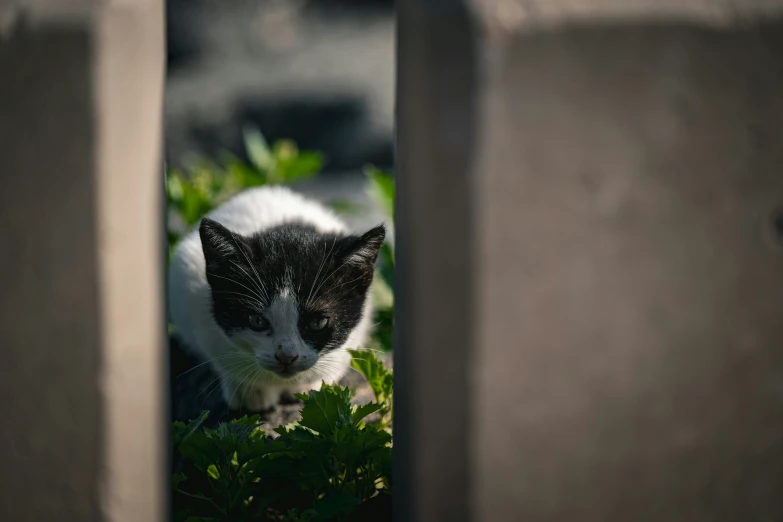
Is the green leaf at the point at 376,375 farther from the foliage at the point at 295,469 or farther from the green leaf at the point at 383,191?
the green leaf at the point at 383,191

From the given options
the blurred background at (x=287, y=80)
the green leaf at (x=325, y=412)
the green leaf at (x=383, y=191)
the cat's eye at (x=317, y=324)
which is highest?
the blurred background at (x=287, y=80)

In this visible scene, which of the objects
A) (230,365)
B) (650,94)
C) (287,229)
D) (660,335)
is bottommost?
(230,365)

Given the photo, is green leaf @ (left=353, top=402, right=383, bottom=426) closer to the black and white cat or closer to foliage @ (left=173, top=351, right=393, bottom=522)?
foliage @ (left=173, top=351, right=393, bottom=522)

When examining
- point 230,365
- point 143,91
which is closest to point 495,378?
point 143,91

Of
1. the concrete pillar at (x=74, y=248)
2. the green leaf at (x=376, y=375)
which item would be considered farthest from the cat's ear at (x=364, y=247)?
the concrete pillar at (x=74, y=248)

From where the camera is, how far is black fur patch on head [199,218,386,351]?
2.06 meters

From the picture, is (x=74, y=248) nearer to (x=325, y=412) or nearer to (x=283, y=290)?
(x=325, y=412)

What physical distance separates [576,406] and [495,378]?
145 mm

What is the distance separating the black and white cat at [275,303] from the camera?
2.04 metres

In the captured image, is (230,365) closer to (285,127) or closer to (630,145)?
(630,145)

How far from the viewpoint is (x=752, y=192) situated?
3.88ft

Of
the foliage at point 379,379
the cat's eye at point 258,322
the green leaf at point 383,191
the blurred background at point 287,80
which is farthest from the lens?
the blurred background at point 287,80

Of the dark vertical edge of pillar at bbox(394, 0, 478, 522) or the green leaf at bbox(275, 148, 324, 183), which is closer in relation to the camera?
the dark vertical edge of pillar at bbox(394, 0, 478, 522)

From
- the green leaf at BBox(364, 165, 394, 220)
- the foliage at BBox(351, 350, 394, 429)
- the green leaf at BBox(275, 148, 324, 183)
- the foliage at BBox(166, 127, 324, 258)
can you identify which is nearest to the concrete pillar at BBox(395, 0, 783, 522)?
the foliage at BBox(351, 350, 394, 429)
